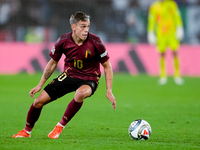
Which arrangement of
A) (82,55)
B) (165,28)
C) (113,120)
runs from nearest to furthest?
(82,55), (113,120), (165,28)

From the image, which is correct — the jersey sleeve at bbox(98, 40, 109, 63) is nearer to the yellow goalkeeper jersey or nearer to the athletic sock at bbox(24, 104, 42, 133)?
the athletic sock at bbox(24, 104, 42, 133)

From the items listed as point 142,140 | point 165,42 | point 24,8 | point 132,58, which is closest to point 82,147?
point 142,140

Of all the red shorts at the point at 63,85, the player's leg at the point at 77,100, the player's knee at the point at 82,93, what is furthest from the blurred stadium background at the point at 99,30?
the player's knee at the point at 82,93

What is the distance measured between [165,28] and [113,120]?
25.9ft

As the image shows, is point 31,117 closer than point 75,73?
Yes

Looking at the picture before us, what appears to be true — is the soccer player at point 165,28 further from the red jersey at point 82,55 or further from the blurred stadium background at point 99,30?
the red jersey at point 82,55

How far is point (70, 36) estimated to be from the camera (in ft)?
17.7

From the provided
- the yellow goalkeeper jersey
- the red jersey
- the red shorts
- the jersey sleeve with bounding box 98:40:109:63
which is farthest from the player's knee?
the yellow goalkeeper jersey

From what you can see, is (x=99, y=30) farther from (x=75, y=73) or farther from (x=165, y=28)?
(x=75, y=73)

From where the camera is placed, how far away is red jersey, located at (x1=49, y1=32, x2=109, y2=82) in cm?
534

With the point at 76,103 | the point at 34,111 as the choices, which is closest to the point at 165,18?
the point at 76,103

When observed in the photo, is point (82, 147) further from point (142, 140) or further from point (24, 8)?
point (24, 8)

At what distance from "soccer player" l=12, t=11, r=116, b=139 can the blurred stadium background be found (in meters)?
12.3

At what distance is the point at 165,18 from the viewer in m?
14.2
